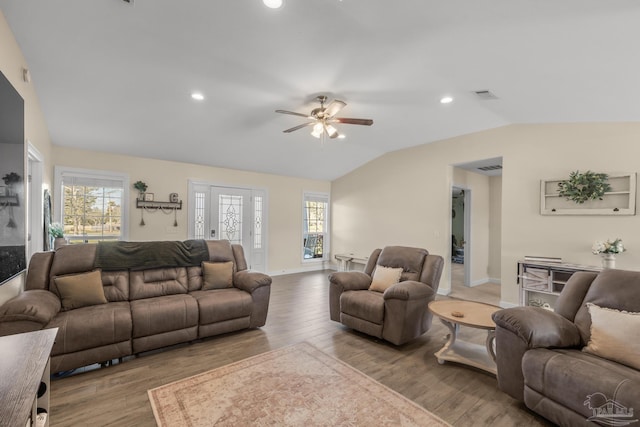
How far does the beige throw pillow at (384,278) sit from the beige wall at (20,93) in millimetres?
3515

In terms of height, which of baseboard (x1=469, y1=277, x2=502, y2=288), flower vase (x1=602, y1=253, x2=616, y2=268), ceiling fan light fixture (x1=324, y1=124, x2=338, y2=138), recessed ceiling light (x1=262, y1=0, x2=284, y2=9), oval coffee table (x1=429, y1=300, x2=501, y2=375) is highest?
recessed ceiling light (x1=262, y1=0, x2=284, y2=9)

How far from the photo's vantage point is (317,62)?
2869 mm

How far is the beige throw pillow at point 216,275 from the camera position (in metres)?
3.56

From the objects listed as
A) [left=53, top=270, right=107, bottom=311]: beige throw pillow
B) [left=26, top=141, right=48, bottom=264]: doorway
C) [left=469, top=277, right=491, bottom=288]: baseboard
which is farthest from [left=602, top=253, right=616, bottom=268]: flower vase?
[left=26, top=141, right=48, bottom=264]: doorway

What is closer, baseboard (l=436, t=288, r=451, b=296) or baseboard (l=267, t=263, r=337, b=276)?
baseboard (l=436, t=288, r=451, b=296)

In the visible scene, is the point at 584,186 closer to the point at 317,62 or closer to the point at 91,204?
the point at 317,62

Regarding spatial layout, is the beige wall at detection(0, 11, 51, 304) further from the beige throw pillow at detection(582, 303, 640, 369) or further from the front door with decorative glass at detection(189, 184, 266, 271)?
the beige throw pillow at detection(582, 303, 640, 369)

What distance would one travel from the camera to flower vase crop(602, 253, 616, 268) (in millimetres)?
3398

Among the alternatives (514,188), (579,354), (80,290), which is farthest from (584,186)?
(80,290)

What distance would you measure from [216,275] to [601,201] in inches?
199

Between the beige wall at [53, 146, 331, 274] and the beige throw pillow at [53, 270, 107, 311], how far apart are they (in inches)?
95.9

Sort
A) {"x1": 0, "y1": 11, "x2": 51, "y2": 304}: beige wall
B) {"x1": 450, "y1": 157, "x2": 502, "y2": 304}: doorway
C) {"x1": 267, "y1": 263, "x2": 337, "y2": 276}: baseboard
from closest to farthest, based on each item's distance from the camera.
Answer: {"x1": 0, "y1": 11, "x2": 51, "y2": 304}: beige wall
{"x1": 450, "y1": 157, "x2": 502, "y2": 304}: doorway
{"x1": 267, "y1": 263, "x2": 337, "y2": 276}: baseboard

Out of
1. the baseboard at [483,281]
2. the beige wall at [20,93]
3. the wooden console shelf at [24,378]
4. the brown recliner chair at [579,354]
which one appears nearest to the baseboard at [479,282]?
the baseboard at [483,281]

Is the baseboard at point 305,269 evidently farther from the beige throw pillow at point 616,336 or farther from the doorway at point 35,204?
the beige throw pillow at point 616,336
